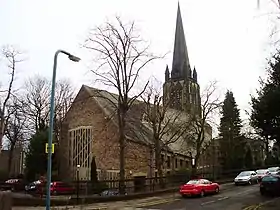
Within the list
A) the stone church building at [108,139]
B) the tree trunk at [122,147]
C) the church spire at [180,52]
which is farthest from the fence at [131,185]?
the church spire at [180,52]

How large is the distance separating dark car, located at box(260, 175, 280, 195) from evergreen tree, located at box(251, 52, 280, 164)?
11.5 feet

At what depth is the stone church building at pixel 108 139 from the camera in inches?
1930

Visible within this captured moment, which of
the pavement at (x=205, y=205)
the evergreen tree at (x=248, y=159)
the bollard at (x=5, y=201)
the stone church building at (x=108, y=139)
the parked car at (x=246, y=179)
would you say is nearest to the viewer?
the bollard at (x=5, y=201)

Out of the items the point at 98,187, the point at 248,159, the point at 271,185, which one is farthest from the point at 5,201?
the point at 248,159

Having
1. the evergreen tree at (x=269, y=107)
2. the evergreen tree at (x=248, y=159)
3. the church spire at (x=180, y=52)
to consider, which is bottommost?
the evergreen tree at (x=248, y=159)

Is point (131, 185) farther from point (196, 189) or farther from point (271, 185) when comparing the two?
point (271, 185)

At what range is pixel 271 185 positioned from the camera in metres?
30.8

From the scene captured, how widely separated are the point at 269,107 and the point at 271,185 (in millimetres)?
5926

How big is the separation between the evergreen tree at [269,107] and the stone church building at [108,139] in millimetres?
12626

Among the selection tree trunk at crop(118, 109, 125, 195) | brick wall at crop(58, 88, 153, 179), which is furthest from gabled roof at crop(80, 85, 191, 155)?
tree trunk at crop(118, 109, 125, 195)

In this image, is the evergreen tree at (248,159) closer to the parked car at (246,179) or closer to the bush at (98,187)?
the parked car at (246,179)

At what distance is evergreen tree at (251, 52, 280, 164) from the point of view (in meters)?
30.1

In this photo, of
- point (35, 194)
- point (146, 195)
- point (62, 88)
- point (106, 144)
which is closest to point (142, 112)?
point (106, 144)

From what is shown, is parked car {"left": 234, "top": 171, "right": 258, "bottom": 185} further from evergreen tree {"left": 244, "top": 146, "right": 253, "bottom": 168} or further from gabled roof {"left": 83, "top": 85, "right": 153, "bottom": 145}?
evergreen tree {"left": 244, "top": 146, "right": 253, "bottom": 168}
